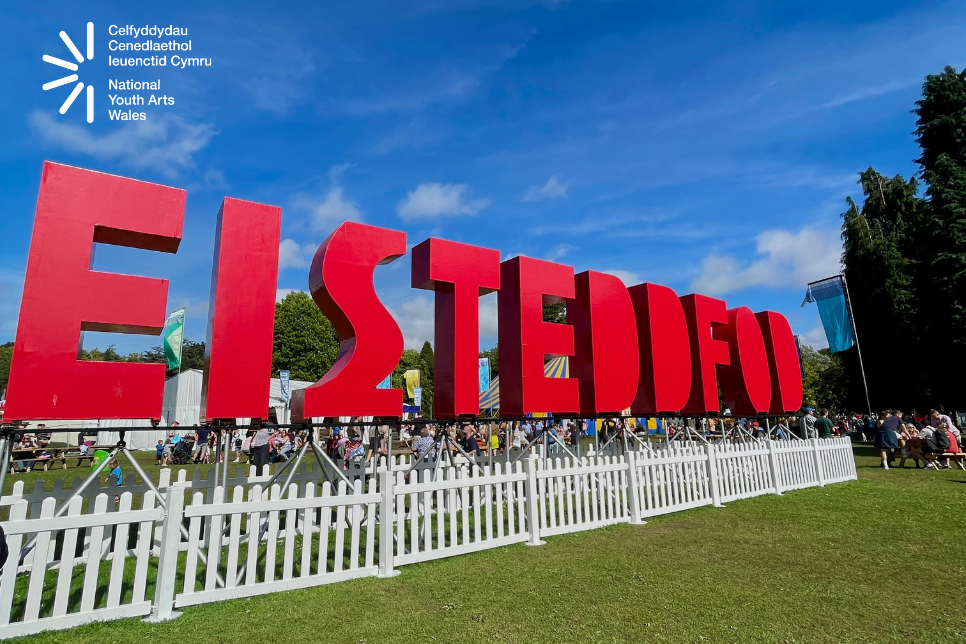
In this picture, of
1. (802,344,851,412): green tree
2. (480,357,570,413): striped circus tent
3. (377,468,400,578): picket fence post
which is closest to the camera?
(377,468,400,578): picket fence post

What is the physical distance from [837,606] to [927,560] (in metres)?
2.41

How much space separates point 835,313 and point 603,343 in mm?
21478

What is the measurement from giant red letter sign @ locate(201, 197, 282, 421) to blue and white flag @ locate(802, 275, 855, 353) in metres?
27.0

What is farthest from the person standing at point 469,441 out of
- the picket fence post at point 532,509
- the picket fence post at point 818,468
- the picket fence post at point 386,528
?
the picket fence post at point 386,528

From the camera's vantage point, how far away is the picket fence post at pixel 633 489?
840 cm

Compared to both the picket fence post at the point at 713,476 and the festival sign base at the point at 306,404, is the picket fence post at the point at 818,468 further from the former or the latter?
the picket fence post at the point at 713,476

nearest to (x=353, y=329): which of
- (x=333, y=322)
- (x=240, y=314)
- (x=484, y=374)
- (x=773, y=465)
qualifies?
(x=333, y=322)

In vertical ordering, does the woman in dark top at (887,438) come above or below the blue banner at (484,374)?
below

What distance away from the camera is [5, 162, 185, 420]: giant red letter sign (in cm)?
581

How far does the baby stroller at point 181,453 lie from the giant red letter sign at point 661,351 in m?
21.3

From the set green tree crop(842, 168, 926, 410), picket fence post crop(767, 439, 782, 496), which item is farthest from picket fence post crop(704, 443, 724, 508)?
green tree crop(842, 168, 926, 410)

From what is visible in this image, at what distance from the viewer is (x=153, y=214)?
6.67m

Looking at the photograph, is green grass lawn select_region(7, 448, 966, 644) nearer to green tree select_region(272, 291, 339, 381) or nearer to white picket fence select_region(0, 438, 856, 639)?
white picket fence select_region(0, 438, 856, 639)

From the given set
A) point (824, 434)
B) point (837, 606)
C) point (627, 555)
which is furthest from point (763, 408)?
point (837, 606)
